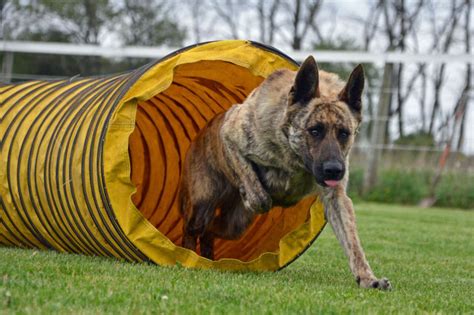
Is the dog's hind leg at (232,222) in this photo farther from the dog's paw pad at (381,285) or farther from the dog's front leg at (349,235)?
the dog's paw pad at (381,285)

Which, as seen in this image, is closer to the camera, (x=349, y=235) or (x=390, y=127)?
(x=349, y=235)

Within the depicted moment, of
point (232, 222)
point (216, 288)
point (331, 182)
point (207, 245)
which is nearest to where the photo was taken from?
point (216, 288)

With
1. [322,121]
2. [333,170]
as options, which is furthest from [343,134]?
[333,170]

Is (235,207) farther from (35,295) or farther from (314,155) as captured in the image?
(35,295)

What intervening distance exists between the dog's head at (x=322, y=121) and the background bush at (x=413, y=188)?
43.9 ft

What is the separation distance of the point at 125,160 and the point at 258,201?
3.08 ft

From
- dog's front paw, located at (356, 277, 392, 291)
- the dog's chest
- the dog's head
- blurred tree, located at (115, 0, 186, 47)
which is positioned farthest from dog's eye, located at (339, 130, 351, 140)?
blurred tree, located at (115, 0, 186, 47)

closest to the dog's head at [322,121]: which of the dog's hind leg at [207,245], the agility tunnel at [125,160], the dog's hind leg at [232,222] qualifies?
the agility tunnel at [125,160]

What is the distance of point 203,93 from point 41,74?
74.1ft

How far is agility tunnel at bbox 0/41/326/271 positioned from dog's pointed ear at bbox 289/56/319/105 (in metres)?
0.58

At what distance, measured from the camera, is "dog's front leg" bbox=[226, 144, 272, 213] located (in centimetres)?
574

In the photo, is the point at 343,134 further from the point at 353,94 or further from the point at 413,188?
the point at 413,188

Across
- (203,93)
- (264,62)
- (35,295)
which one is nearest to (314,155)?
(264,62)

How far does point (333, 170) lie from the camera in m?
5.09
